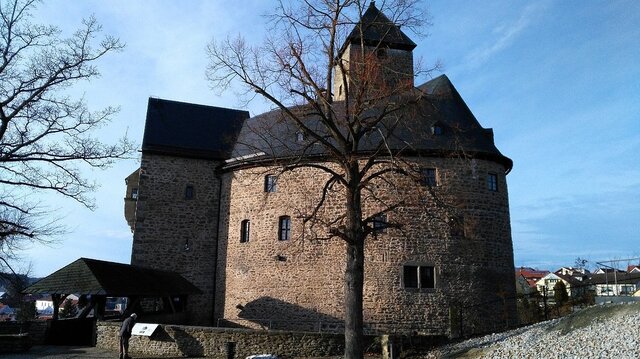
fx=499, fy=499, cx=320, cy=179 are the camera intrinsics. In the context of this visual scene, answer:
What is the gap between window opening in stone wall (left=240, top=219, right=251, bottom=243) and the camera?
20.1 m

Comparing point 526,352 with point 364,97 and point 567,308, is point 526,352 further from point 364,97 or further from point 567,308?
point 567,308

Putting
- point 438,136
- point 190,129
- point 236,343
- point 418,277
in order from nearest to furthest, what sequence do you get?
point 236,343
point 418,277
point 438,136
point 190,129

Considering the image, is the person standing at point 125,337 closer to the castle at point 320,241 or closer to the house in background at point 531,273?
the castle at point 320,241

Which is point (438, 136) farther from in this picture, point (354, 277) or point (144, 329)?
point (144, 329)

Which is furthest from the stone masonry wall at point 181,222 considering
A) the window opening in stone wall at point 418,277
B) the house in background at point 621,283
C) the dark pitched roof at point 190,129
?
the house in background at point 621,283

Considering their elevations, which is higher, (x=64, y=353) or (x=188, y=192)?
(x=188, y=192)

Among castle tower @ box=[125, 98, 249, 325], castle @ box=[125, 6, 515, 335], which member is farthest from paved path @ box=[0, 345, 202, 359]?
castle tower @ box=[125, 98, 249, 325]

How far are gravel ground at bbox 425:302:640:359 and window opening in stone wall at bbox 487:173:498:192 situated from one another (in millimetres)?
7106

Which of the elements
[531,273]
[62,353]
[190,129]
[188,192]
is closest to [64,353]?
[62,353]

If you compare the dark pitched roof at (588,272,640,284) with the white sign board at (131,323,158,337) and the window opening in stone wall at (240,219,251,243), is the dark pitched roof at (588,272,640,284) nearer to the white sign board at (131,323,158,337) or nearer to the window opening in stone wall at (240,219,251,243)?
the window opening in stone wall at (240,219,251,243)

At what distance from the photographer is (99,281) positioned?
14773 millimetres

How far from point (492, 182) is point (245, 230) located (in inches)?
386

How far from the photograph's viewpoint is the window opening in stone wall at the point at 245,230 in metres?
20.1

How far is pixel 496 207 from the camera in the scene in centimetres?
1820
